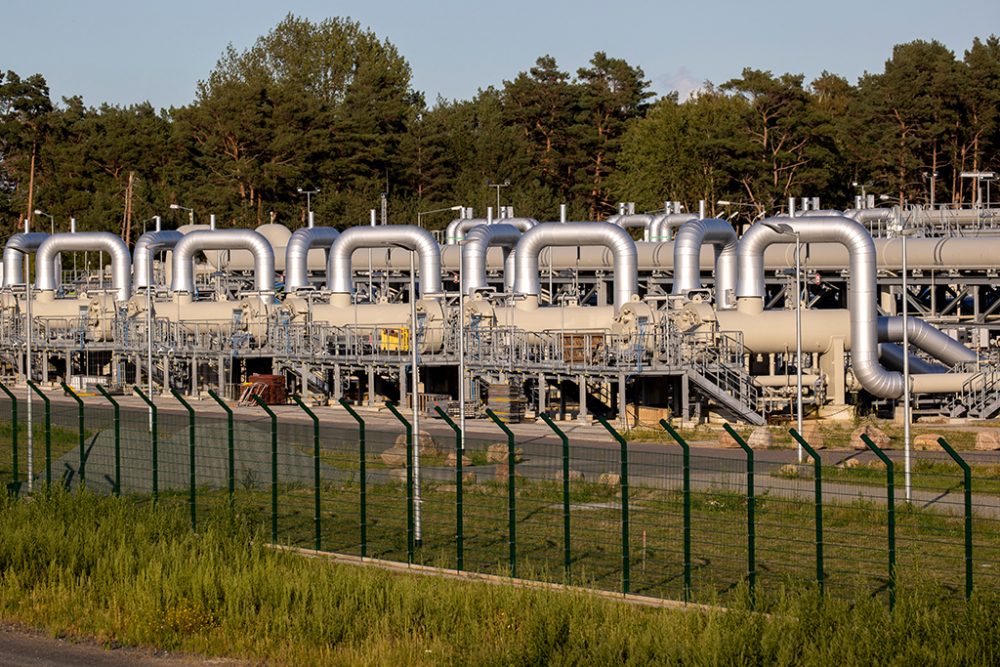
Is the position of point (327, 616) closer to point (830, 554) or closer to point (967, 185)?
point (830, 554)

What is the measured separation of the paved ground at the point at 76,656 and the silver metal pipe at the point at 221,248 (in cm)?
5287

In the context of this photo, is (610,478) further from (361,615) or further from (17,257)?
(17,257)

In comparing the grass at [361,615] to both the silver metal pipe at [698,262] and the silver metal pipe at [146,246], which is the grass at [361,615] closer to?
the silver metal pipe at [698,262]

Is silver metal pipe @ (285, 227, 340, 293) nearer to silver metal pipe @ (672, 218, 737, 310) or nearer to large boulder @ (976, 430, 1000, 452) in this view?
silver metal pipe @ (672, 218, 737, 310)

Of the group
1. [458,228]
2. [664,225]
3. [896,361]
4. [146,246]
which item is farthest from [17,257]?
[896,361]

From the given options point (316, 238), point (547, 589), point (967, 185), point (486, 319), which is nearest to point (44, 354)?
point (316, 238)

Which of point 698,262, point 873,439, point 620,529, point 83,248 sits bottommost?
point 873,439

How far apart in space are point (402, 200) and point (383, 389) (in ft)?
179

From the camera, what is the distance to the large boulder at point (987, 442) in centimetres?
4300

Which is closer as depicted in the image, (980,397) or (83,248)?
(980,397)

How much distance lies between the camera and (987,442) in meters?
43.2

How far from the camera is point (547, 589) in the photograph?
18.8 m

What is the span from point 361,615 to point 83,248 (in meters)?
63.9

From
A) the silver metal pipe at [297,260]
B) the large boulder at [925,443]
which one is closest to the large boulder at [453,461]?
the large boulder at [925,443]
